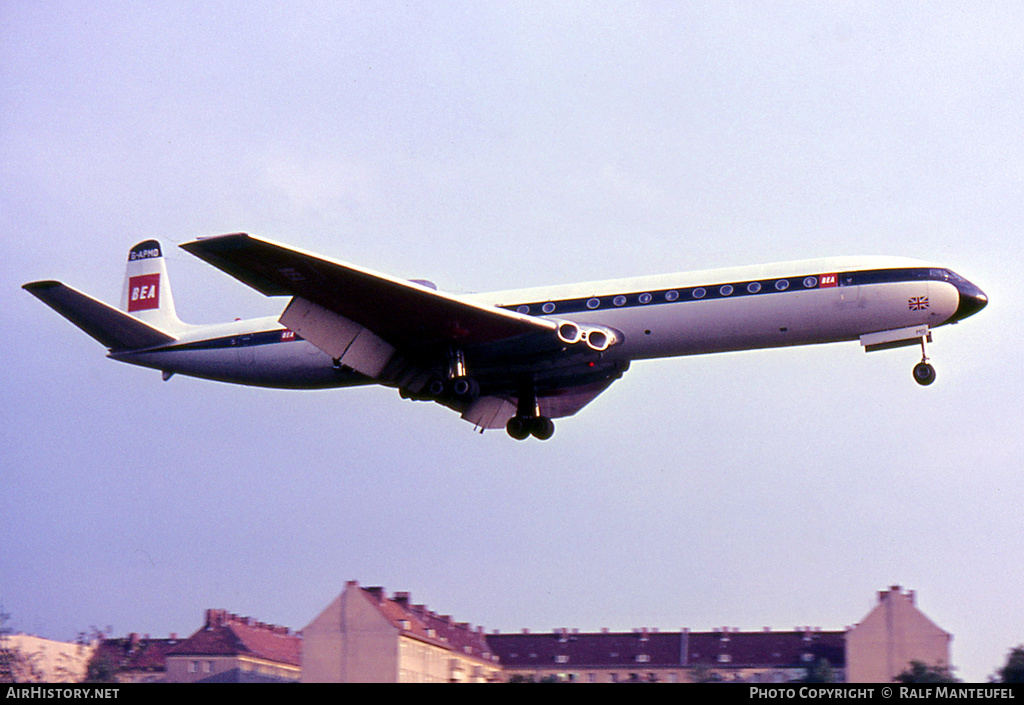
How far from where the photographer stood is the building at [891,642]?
27109 millimetres

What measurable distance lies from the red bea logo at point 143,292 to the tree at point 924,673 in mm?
27383

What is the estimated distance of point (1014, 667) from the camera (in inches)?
908

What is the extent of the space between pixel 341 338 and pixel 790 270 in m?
12.4

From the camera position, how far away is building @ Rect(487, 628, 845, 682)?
38.3 m

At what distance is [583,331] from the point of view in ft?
87.4

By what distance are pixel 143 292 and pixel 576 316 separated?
1857 cm

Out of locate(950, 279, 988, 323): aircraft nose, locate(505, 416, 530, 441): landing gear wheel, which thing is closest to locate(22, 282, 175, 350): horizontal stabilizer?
locate(505, 416, 530, 441): landing gear wheel

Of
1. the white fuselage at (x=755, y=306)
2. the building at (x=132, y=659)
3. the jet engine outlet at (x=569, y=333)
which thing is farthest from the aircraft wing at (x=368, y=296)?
the building at (x=132, y=659)

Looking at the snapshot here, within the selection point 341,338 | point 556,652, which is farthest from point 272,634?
point 556,652

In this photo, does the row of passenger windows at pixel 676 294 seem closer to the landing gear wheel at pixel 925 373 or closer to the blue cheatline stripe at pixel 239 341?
the landing gear wheel at pixel 925 373

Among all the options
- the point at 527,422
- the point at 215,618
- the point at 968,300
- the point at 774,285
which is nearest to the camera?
the point at 774,285

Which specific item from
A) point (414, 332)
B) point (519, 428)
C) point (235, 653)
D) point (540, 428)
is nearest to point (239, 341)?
point (414, 332)

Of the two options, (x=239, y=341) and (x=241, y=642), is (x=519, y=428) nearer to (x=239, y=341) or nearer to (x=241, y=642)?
(x=239, y=341)
